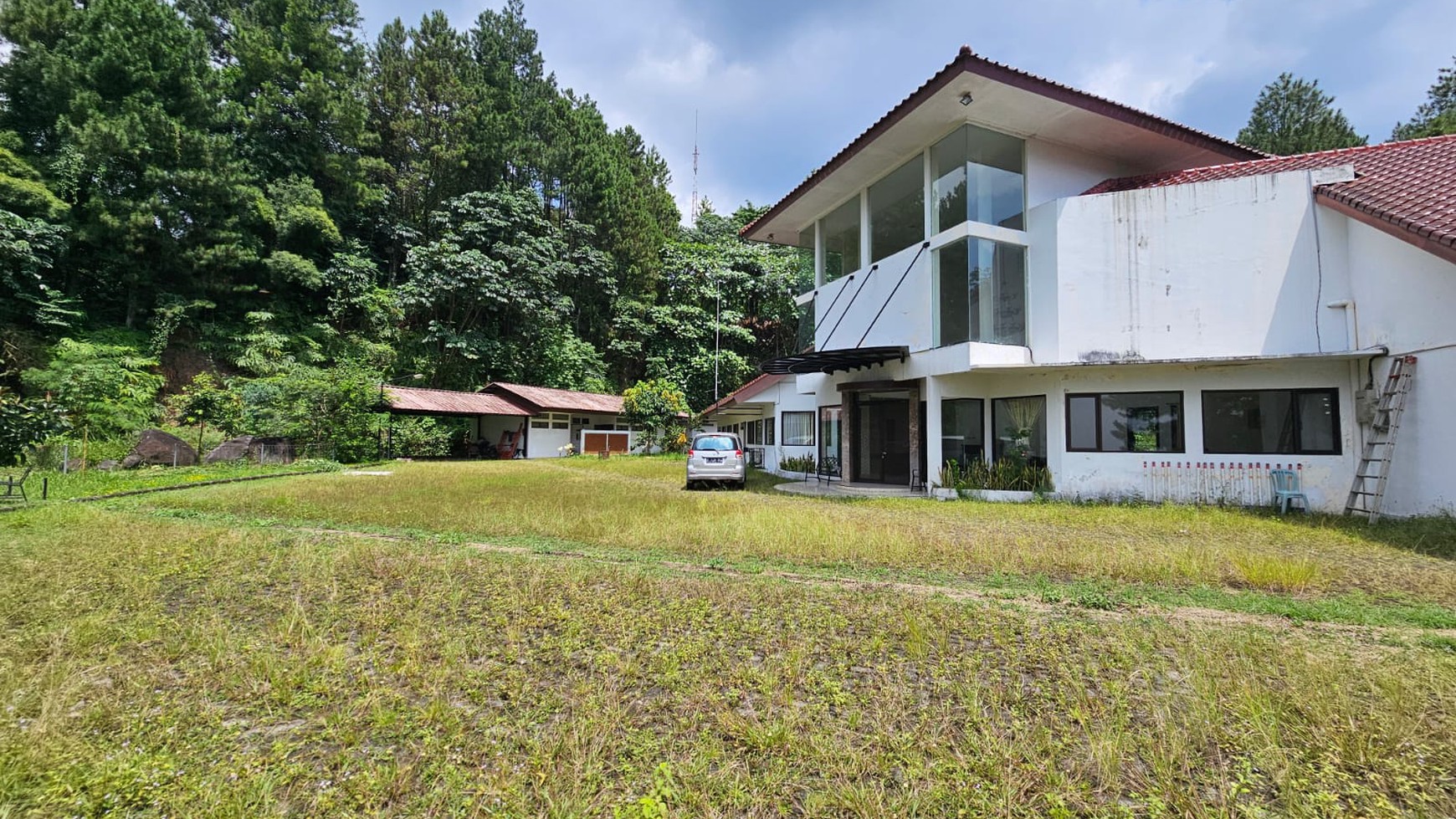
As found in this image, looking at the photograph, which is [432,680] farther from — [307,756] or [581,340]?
[581,340]

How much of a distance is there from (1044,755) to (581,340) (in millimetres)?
34722

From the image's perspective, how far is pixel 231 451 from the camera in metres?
18.1

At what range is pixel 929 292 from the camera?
12.5 m

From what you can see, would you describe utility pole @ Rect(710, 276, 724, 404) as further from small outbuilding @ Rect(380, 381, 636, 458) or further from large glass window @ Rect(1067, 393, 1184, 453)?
large glass window @ Rect(1067, 393, 1184, 453)

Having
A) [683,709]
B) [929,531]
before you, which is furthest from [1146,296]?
[683,709]

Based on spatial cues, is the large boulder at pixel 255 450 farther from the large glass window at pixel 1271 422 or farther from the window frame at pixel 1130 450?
the large glass window at pixel 1271 422

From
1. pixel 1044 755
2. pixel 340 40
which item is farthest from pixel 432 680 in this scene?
pixel 340 40

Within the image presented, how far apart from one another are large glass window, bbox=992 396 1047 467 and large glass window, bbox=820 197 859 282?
213 inches

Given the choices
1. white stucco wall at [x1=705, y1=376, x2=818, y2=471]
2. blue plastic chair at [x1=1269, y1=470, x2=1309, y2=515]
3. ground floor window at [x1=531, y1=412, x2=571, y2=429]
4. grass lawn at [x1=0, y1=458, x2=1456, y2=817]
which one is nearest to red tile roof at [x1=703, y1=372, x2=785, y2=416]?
white stucco wall at [x1=705, y1=376, x2=818, y2=471]

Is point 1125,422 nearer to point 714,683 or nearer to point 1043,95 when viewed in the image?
point 1043,95

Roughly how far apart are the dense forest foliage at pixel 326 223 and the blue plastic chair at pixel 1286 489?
15753 millimetres

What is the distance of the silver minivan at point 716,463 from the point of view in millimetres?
14562

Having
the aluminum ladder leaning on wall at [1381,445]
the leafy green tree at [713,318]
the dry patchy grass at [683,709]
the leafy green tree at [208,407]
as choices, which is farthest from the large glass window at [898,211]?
the leafy green tree at [208,407]

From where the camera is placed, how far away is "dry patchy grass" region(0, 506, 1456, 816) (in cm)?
219
